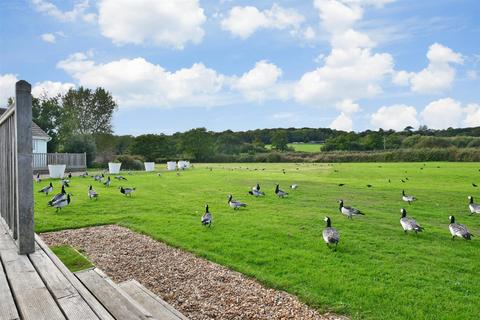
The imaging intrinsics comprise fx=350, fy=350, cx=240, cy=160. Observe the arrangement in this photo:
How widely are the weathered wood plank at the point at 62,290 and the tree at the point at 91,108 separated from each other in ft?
234

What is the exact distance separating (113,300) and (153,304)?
126 cm

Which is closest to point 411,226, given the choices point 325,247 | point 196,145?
point 325,247

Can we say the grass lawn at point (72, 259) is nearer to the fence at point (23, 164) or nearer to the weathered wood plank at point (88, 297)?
the fence at point (23, 164)

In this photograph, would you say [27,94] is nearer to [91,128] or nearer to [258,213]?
[258,213]

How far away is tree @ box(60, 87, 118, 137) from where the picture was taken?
7150 cm

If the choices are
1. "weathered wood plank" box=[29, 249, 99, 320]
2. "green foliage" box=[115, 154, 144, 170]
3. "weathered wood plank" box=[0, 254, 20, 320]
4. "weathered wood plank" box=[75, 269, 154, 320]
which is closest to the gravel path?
"weathered wood plank" box=[75, 269, 154, 320]

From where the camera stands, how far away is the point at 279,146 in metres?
114

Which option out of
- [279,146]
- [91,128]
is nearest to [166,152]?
[91,128]

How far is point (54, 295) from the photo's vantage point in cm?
364

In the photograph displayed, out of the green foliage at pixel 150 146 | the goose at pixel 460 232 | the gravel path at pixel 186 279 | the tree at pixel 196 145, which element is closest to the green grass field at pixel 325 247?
the goose at pixel 460 232

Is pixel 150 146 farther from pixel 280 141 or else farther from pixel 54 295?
pixel 54 295

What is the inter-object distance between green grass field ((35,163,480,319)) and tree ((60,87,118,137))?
188ft

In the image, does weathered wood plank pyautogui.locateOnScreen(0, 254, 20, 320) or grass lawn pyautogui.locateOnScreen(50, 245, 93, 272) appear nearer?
weathered wood plank pyautogui.locateOnScreen(0, 254, 20, 320)

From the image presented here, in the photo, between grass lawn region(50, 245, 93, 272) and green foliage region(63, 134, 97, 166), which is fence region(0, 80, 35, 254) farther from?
green foliage region(63, 134, 97, 166)
